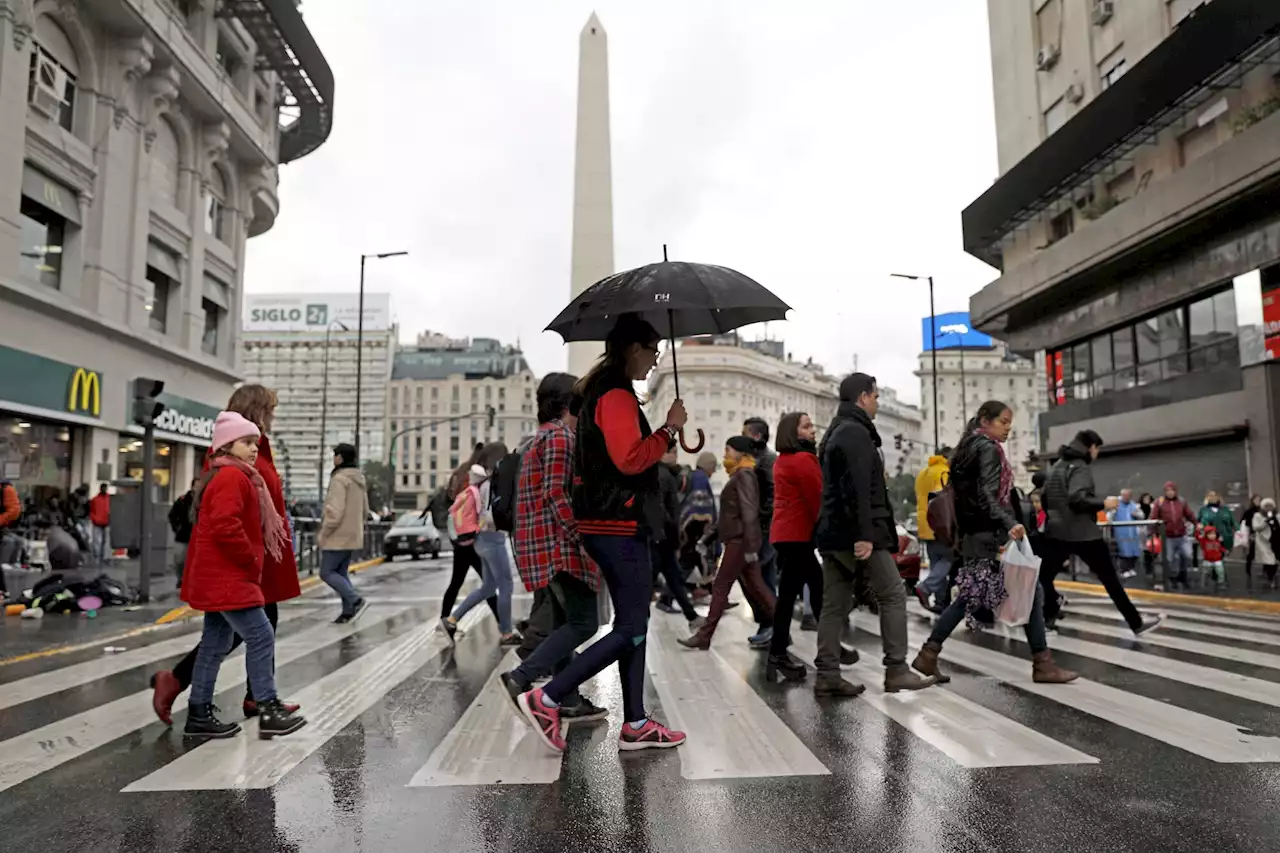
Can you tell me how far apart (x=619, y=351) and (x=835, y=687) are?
8.32 feet

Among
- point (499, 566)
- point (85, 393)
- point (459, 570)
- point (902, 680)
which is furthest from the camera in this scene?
point (85, 393)

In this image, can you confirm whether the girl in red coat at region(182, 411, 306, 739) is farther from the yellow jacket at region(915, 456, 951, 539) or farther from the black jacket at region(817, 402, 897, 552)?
the yellow jacket at region(915, 456, 951, 539)

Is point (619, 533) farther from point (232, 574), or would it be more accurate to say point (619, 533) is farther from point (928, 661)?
point (928, 661)

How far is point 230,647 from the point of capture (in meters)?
4.56

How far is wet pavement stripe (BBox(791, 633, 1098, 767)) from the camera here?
382cm

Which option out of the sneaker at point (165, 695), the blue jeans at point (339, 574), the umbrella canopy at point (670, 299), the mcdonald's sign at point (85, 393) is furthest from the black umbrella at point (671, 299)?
the mcdonald's sign at point (85, 393)

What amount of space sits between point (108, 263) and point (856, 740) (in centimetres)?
2156

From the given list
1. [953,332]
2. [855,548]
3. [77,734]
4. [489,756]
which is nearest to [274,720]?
[77,734]

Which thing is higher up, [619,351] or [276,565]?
[619,351]

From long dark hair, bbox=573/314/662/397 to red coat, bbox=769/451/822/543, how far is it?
87.5 inches

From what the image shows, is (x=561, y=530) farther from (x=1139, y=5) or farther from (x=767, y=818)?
(x=1139, y=5)

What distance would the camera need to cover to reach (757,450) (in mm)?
7605

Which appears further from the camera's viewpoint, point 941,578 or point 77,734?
point 941,578

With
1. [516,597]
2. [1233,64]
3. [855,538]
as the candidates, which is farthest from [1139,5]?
[855,538]
